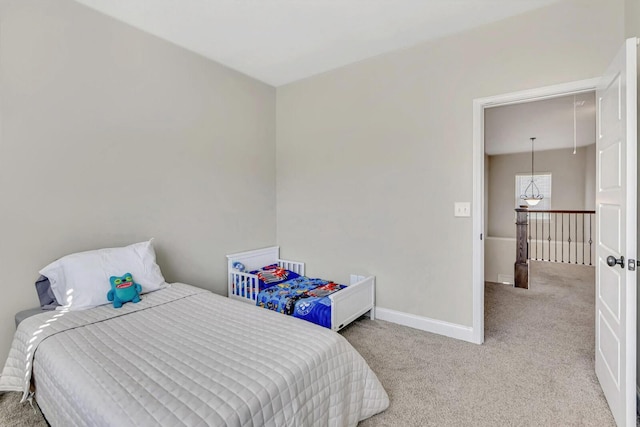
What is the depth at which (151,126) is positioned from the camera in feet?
8.44

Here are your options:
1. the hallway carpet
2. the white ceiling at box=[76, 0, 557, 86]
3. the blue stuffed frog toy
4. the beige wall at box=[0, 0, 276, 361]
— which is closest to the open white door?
the hallway carpet

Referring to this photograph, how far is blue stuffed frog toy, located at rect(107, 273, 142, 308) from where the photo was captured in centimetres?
193

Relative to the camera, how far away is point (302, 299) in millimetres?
2652

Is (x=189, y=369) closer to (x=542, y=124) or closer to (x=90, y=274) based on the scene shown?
(x=90, y=274)

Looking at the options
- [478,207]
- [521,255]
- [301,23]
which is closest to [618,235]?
[478,207]

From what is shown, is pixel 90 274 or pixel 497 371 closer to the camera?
pixel 90 274

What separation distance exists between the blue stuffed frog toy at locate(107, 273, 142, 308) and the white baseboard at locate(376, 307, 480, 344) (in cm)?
215

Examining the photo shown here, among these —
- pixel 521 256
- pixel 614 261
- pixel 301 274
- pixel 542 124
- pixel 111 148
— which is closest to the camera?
pixel 614 261

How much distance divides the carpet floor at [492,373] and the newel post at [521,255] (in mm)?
876

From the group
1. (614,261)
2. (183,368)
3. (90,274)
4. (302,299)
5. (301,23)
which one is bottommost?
(302,299)

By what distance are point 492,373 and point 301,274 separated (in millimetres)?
2103

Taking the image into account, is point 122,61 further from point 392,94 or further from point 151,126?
point 392,94

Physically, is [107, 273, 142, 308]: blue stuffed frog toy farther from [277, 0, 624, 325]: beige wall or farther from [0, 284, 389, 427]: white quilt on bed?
[277, 0, 624, 325]: beige wall

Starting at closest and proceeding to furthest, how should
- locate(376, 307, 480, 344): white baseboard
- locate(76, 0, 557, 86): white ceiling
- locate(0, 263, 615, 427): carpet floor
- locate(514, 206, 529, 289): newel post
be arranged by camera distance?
locate(0, 263, 615, 427): carpet floor
locate(76, 0, 557, 86): white ceiling
locate(376, 307, 480, 344): white baseboard
locate(514, 206, 529, 289): newel post
